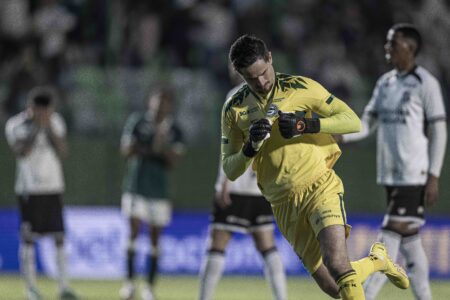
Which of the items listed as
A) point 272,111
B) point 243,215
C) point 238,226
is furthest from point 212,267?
point 272,111

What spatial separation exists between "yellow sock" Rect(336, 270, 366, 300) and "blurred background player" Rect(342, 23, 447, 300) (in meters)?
2.02


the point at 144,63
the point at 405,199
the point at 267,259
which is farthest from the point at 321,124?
the point at 144,63

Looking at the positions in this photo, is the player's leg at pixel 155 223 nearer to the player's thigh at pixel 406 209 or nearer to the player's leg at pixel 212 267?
the player's leg at pixel 212 267

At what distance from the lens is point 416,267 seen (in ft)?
30.4

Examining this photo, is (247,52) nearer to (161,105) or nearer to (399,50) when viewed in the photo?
(399,50)

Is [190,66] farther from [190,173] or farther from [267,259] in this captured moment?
[267,259]

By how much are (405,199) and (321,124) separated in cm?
231

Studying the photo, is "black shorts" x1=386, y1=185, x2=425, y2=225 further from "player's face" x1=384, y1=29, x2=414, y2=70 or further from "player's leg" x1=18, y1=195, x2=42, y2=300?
"player's leg" x1=18, y1=195, x2=42, y2=300

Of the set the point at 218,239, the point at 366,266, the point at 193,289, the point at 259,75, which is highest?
the point at 259,75

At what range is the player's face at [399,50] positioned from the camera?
30.4ft

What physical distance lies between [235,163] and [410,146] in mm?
2372

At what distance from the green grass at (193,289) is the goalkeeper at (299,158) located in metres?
4.75

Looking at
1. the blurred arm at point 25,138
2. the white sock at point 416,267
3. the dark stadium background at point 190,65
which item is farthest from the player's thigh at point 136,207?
the white sock at point 416,267

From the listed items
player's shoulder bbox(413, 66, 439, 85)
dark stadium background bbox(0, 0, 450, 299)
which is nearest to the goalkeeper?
player's shoulder bbox(413, 66, 439, 85)
